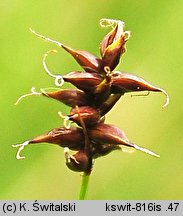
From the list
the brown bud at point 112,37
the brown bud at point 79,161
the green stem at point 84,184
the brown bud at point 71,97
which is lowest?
the green stem at point 84,184

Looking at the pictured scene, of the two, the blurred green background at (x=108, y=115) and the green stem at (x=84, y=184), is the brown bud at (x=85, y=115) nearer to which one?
the green stem at (x=84, y=184)

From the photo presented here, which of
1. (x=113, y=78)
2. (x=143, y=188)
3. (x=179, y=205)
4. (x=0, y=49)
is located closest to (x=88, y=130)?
(x=113, y=78)

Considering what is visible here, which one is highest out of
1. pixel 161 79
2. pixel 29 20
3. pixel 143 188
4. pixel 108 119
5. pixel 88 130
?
pixel 29 20

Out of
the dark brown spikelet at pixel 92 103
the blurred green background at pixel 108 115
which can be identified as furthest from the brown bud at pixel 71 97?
the blurred green background at pixel 108 115

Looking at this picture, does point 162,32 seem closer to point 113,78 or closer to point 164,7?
point 164,7

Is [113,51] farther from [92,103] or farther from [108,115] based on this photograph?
[108,115]

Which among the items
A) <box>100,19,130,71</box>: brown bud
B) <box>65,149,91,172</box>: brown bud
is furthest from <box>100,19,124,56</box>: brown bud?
<box>65,149,91,172</box>: brown bud

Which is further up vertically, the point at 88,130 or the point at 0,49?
the point at 0,49
